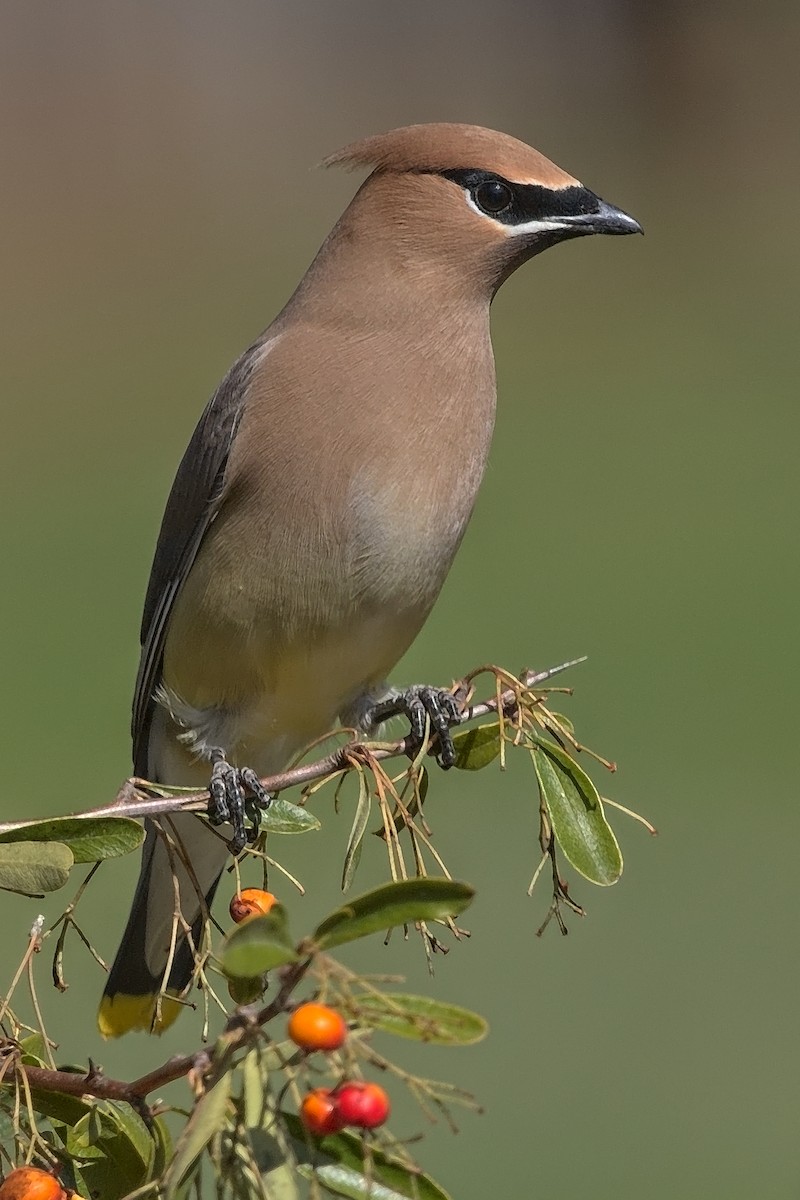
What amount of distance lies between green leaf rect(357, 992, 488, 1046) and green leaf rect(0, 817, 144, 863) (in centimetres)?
59

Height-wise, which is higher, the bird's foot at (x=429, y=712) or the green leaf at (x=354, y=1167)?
the bird's foot at (x=429, y=712)

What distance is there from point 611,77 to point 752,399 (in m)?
9.58

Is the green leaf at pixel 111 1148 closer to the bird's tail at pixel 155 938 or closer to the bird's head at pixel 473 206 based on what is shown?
the bird's tail at pixel 155 938

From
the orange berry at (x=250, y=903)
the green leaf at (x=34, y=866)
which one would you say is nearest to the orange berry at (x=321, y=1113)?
the green leaf at (x=34, y=866)

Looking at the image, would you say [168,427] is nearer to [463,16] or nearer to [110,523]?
[110,523]

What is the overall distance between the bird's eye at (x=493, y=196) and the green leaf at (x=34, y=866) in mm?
2174

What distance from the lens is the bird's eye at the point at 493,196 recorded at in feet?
13.7

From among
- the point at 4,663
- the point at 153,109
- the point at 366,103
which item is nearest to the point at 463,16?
the point at 366,103

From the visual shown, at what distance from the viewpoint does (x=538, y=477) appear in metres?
15.5

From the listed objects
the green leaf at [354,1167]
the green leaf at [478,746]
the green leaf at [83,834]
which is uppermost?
the green leaf at [478,746]

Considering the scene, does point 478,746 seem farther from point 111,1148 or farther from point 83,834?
point 111,1148

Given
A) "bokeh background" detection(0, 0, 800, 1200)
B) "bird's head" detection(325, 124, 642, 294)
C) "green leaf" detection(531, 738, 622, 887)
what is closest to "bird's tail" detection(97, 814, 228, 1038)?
"green leaf" detection(531, 738, 622, 887)

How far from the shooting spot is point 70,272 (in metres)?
21.7

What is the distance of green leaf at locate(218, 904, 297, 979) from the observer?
1.94 meters
